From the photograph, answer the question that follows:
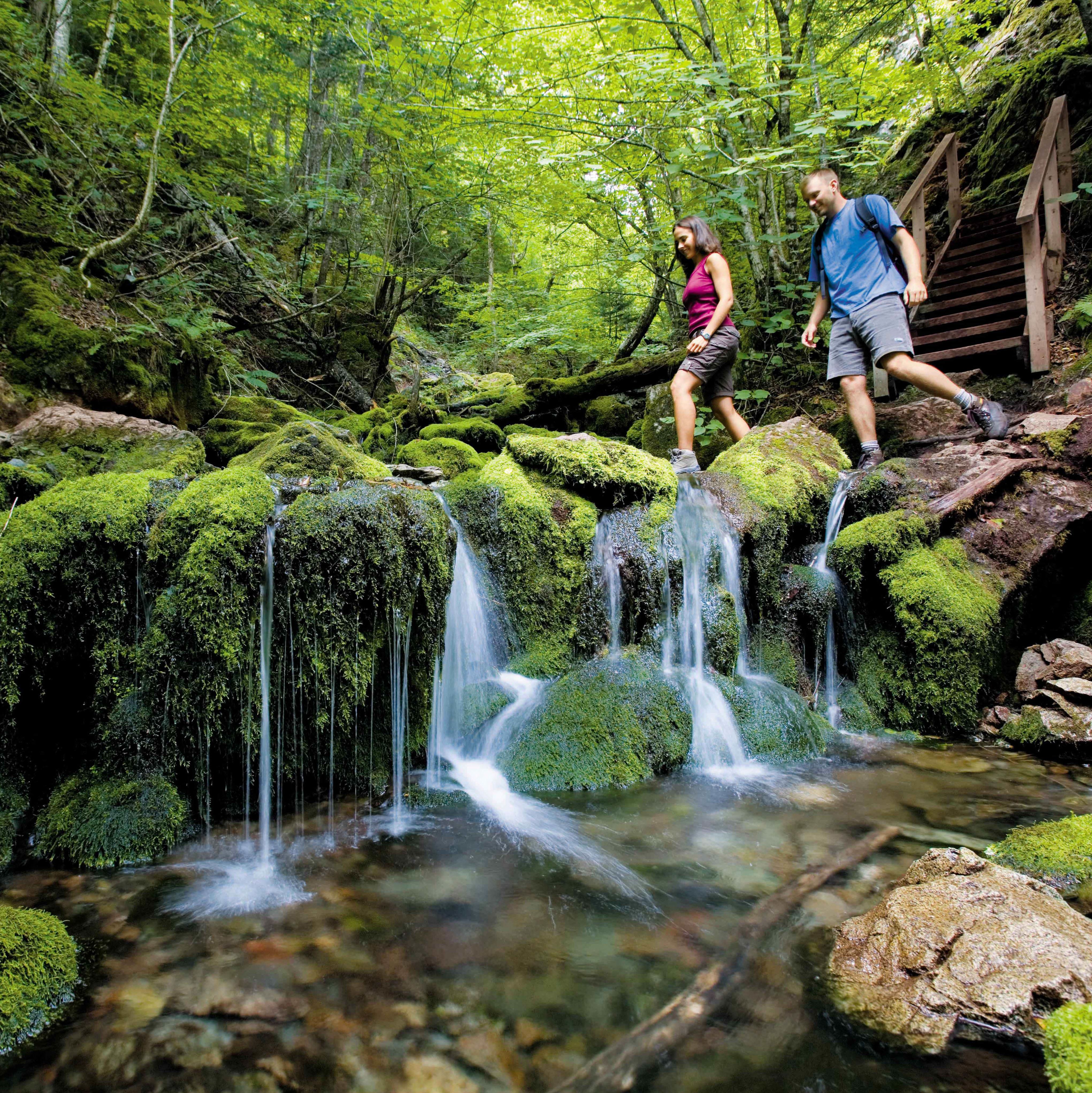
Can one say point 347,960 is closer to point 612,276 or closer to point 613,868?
point 613,868

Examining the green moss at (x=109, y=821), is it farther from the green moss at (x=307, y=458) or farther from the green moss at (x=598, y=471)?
the green moss at (x=598, y=471)

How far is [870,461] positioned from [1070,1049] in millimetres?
5660

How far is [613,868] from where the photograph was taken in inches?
122

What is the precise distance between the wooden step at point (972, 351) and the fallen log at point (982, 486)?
2.46 metres

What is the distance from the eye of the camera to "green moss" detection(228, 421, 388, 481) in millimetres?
4785

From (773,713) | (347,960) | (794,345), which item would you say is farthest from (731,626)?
(794,345)

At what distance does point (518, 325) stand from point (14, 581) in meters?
11.9

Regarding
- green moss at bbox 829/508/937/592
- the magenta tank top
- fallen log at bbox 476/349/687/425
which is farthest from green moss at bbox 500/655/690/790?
fallen log at bbox 476/349/687/425

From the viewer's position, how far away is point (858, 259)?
601 centimetres

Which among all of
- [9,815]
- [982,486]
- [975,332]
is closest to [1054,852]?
[982,486]

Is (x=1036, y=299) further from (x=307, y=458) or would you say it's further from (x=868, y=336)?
(x=307, y=458)

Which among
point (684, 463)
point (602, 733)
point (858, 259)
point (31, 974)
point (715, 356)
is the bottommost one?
point (31, 974)

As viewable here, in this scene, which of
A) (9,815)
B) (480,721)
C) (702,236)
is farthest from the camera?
(702,236)

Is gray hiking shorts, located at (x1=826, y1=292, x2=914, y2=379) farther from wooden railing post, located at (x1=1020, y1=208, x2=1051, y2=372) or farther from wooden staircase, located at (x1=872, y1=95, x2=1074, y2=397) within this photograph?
wooden railing post, located at (x1=1020, y1=208, x2=1051, y2=372)
